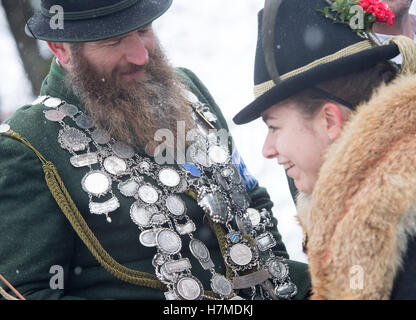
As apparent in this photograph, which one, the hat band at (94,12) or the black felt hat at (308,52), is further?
the hat band at (94,12)

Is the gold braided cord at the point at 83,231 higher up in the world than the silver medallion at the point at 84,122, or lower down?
lower down

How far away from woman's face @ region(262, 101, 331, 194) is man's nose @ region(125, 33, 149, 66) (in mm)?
652

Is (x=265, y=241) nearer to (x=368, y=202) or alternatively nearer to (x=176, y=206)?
(x=176, y=206)

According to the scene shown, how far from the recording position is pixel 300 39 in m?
1.95

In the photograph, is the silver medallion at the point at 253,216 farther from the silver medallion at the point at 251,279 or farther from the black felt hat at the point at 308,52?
the black felt hat at the point at 308,52

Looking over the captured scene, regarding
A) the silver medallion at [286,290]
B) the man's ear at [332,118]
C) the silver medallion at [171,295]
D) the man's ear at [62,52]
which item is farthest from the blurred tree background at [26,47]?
the man's ear at [332,118]

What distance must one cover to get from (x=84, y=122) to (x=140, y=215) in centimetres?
48

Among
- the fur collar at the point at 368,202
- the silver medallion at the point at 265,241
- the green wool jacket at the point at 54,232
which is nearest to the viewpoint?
the fur collar at the point at 368,202

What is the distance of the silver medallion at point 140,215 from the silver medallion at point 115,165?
0.16 m

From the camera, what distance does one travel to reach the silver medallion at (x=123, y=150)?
2.35 m

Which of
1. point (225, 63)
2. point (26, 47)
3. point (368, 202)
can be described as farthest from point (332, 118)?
point (225, 63)
